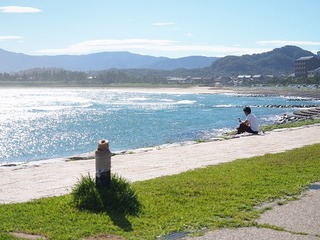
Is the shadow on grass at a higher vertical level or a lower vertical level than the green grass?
higher

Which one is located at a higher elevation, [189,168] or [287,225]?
[287,225]

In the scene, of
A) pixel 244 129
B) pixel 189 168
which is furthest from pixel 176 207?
pixel 244 129

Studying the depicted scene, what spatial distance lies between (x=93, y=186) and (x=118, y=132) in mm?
31931

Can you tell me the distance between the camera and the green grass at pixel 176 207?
19.2 feet

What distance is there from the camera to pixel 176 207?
Result: 275 inches

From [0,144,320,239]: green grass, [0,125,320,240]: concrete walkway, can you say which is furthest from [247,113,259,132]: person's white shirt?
[0,144,320,239]: green grass

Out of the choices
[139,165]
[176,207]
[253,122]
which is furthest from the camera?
[253,122]

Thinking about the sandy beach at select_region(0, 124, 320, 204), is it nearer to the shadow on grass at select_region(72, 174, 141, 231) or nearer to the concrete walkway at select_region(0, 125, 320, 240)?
the concrete walkway at select_region(0, 125, 320, 240)

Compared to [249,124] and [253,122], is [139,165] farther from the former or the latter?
[249,124]

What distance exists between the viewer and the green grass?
231 inches

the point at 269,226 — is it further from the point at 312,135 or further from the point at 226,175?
the point at 312,135

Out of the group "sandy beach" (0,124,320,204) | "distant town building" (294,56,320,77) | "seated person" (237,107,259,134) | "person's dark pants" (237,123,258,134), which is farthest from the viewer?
"distant town building" (294,56,320,77)

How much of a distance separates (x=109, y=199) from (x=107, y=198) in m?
0.03

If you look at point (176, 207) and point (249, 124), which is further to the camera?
point (249, 124)
